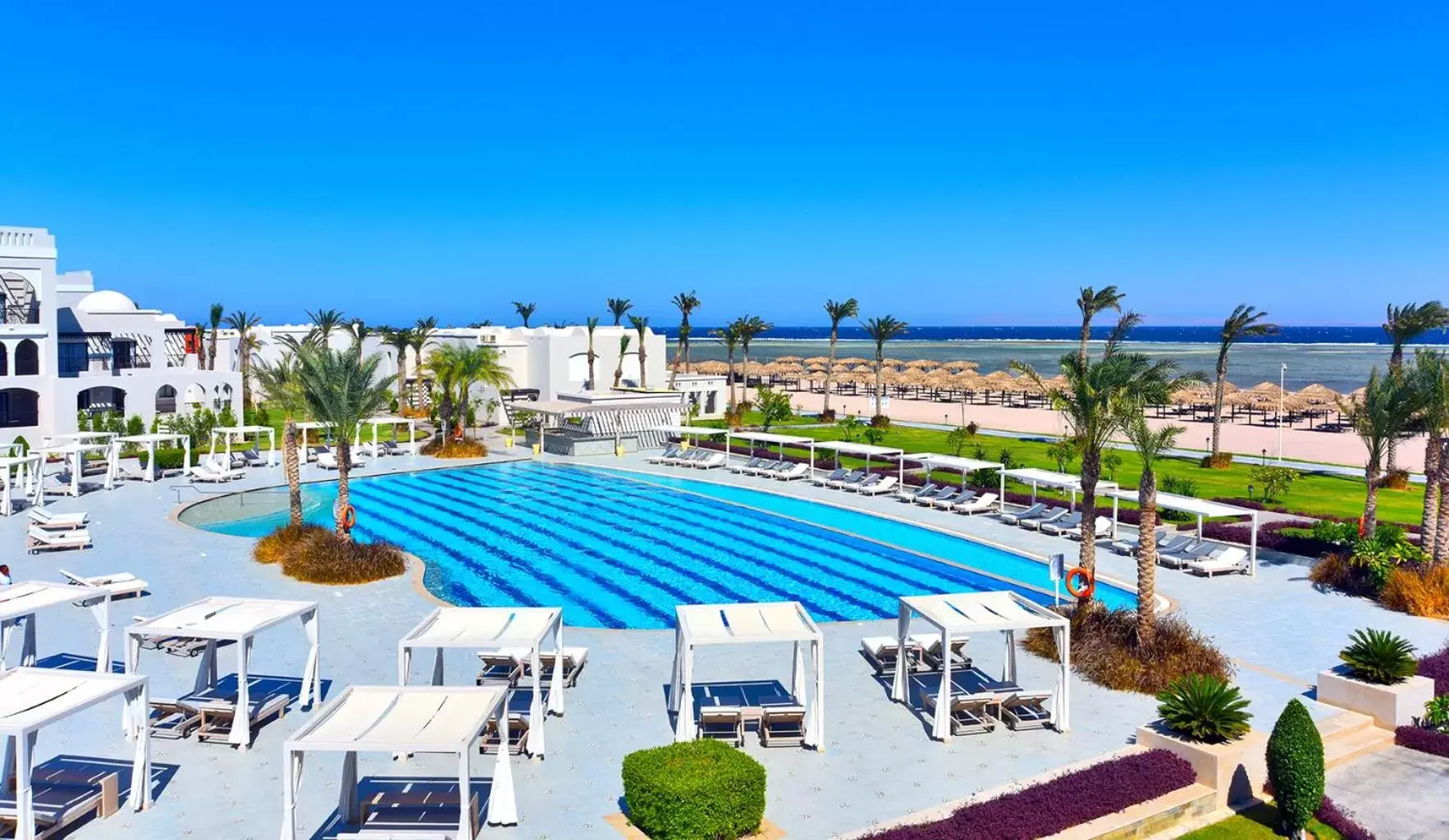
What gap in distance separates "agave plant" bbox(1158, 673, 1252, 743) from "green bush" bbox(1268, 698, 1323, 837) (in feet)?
2.07

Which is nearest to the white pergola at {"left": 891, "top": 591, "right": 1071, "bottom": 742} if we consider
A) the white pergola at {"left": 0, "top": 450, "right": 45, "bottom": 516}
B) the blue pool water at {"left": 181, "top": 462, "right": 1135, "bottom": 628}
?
the blue pool water at {"left": 181, "top": 462, "right": 1135, "bottom": 628}

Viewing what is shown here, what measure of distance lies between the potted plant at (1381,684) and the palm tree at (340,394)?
Answer: 15.6 m

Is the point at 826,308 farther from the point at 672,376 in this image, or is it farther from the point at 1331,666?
the point at 1331,666

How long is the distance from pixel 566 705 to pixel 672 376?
35251 mm

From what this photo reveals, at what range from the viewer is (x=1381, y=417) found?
1752 centimetres

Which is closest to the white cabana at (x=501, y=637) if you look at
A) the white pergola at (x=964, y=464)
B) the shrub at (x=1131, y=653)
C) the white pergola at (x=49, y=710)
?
the white pergola at (x=49, y=710)

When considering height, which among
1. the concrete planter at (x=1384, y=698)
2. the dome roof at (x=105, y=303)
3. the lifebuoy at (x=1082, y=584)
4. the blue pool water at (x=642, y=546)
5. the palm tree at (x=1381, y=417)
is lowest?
the blue pool water at (x=642, y=546)

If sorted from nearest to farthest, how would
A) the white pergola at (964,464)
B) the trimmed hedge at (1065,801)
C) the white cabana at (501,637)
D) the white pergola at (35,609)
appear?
the trimmed hedge at (1065,801), the white cabana at (501,637), the white pergola at (35,609), the white pergola at (964,464)

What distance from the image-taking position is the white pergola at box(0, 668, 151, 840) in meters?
7.77

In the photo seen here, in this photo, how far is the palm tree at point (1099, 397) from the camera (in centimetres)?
1373

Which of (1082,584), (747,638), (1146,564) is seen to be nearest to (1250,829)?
(1146,564)

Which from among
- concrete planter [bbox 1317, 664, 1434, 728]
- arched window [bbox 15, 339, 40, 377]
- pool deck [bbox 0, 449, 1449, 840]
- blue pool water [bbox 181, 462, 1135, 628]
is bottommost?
blue pool water [bbox 181, 462, 1135, 628]

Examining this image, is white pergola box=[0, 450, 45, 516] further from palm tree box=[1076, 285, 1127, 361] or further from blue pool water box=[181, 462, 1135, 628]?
palm tree box=[1076, 285, 1127, 361]

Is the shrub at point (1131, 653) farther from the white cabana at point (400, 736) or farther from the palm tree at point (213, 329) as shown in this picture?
the palm tree at point (213, 329)
